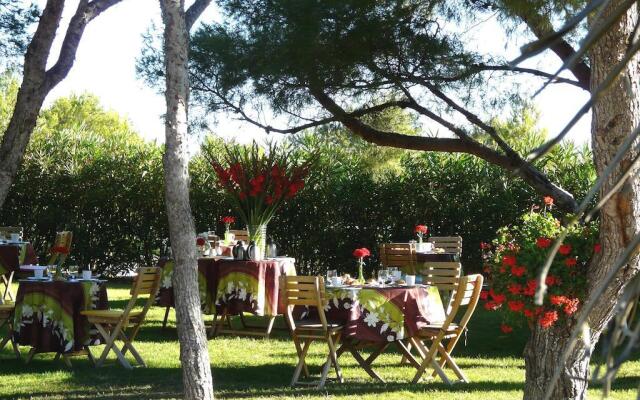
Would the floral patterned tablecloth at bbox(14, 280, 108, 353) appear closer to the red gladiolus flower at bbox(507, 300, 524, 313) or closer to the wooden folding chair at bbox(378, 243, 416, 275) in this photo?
the red gladiolus flower at bbox(507, 300, 524, 313)

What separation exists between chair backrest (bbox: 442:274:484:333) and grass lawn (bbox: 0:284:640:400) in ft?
1.69

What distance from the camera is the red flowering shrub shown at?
4912 mm

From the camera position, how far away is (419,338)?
763 centimetres

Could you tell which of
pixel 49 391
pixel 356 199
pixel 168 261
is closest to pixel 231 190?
pixel 168 261

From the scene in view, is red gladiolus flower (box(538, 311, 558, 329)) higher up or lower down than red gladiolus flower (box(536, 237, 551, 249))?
lower down

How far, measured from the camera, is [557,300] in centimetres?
486

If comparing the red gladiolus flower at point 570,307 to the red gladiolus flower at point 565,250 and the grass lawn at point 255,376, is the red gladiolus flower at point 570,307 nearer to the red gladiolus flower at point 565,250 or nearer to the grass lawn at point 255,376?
the red gladiolus flower at point 565,250

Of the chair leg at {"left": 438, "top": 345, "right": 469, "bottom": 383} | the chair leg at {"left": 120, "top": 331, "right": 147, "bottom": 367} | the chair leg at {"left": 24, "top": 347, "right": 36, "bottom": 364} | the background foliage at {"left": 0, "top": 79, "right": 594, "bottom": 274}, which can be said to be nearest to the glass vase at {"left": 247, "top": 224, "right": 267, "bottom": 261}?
the chair leg at {"left": 120, "top": 331, "right": 147, "bottom": 367}

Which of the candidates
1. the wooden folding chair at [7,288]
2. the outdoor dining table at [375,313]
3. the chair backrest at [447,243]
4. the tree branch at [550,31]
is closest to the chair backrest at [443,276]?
the outdoor dining table at [375,313]

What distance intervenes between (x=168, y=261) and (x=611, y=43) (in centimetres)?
680

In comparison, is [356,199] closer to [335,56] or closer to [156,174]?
[156,174]

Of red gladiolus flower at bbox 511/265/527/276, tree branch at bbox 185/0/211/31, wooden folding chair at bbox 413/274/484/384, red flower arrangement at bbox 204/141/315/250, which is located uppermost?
tree branch at bbox 185/0/211/31

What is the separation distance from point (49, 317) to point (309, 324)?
231 centimetres

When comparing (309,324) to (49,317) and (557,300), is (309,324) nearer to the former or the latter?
(49,317)
